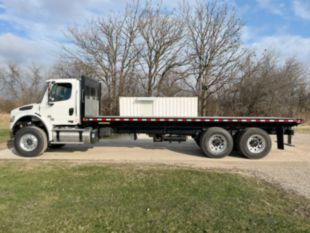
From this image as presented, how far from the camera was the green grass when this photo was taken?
3.64 metres

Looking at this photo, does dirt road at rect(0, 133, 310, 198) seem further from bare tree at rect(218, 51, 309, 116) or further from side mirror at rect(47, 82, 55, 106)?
bare tree at rect(218, 51, 309, 116)

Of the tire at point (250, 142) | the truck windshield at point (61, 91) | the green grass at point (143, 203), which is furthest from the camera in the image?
the truck windshield at point (61, 91)

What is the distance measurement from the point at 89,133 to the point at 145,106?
11.7 feet

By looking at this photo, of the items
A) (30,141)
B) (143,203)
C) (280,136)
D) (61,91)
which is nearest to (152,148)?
(61,91)

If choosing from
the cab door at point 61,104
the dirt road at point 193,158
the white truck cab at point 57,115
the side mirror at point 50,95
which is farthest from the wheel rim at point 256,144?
the side mirror at point 50,95

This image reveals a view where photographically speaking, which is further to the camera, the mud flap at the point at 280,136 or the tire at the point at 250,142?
the mud flap at the point at 280,136

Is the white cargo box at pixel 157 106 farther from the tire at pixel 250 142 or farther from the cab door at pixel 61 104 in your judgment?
the tire at pixel 250 142

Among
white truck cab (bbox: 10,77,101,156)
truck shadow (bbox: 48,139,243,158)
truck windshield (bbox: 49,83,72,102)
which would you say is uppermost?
truck windshield (bbox: 49,83,72,102)

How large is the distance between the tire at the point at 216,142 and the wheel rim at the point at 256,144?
0.63 m

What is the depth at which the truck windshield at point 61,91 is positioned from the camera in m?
8.95

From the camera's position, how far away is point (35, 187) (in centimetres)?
528

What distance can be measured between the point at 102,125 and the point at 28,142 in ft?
8.11

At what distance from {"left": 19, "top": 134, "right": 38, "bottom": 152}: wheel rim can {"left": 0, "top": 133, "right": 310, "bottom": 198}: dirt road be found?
39 centimetres

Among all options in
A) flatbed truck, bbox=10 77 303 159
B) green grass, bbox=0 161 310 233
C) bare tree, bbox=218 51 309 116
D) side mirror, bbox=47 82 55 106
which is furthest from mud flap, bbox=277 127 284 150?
bare tree, bbox=218 51 309 116
